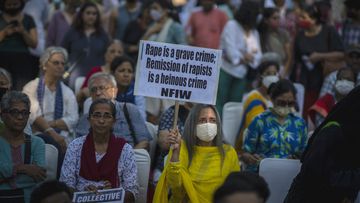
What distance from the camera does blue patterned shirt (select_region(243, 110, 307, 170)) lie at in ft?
35.7

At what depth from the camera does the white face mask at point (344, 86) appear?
12055 millimetres

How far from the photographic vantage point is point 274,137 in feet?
35.8

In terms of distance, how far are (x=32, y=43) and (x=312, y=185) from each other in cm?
570

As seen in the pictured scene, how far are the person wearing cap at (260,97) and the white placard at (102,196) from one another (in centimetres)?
305

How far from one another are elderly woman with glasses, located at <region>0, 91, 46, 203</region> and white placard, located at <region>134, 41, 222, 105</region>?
3.43 ft

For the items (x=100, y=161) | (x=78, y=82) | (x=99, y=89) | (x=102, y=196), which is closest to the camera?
(x=102, y=196)

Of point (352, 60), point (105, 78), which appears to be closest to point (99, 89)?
point (105, 78)

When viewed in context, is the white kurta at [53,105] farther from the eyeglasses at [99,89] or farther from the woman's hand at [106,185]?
the woman's hand at [106,185]

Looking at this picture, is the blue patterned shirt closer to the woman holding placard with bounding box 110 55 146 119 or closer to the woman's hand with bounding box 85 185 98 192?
the woman holding placard with bounding box 110 55 146 119

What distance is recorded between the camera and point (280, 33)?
614 inches

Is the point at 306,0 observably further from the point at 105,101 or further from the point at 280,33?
the point at 105,101

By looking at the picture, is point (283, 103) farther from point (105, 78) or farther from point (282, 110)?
point (105, 78)

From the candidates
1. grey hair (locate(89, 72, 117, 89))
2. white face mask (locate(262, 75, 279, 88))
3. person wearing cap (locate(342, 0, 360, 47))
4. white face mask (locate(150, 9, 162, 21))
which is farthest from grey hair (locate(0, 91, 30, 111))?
person wearing cap (locate(342, 0, 360, 47))

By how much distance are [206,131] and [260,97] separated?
2.91 meters
